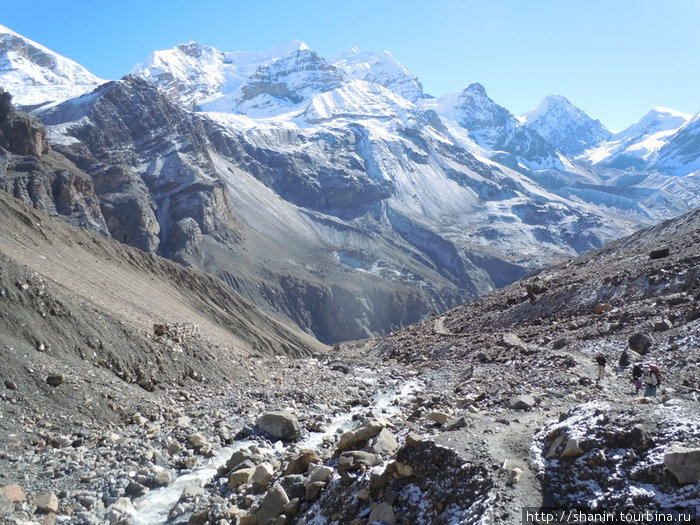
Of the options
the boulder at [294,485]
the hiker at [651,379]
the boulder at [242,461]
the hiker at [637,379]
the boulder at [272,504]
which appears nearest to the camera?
the boulder at [272,504]

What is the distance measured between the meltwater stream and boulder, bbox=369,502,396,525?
4810 mm

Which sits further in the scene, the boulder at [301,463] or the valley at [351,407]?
the boulder at [301,463]

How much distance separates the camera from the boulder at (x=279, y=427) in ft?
48.7

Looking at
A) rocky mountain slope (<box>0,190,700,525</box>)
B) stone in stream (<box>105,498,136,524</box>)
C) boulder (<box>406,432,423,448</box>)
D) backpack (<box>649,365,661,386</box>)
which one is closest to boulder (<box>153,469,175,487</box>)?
rocky mountain slope (<box>0,190,700,525</box>)

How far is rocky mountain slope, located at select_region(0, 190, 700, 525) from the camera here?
26.2 ft

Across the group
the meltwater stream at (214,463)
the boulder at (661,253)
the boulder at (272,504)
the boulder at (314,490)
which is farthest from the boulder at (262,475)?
the boulder at (661,253)

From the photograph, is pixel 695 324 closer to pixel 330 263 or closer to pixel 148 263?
pixel 148 263

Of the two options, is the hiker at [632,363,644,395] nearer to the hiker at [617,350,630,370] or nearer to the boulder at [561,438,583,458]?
the hiker at [617,350,630,370]

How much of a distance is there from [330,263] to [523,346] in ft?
397

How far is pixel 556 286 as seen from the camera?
35.0m

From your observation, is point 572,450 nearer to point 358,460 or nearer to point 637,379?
point 358,460

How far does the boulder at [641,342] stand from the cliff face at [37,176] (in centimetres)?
9992

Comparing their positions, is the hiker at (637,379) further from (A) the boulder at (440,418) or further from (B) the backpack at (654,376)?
(A) the boulder at (440,418)

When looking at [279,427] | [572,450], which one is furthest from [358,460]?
[279,427]
